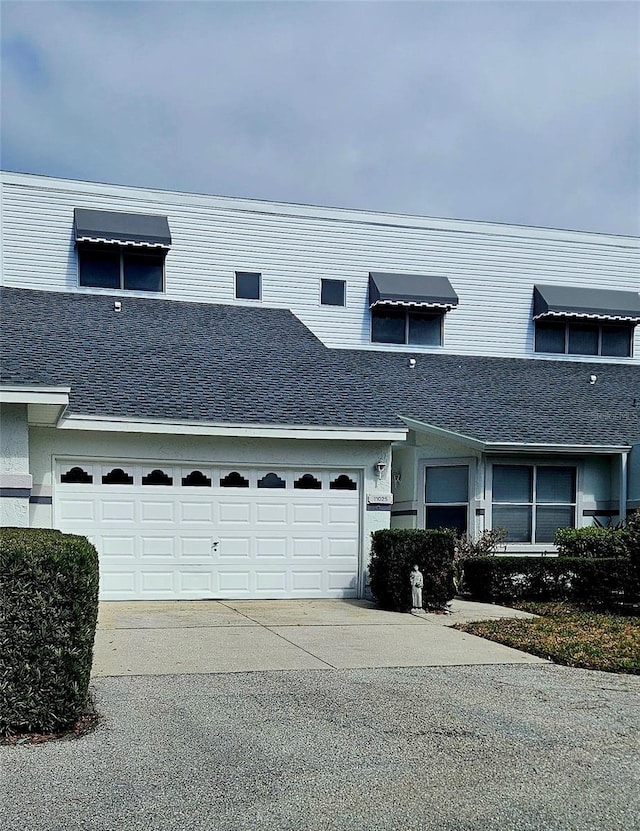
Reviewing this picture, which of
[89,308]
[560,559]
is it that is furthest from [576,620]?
[89,308]

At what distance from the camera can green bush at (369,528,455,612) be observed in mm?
14773

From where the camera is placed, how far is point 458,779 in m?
6.17

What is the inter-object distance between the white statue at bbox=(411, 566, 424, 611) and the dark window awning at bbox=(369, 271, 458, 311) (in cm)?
1050

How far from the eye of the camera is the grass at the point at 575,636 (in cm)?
1049

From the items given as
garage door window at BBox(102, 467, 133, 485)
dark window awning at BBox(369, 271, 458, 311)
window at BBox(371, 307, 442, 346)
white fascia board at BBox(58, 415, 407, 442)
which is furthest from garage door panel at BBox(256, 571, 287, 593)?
dark window awning at BBox(369, 271, 458, 311)

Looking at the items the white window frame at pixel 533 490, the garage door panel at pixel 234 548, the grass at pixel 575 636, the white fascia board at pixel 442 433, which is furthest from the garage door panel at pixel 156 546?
the white window frame at pixel 533 490

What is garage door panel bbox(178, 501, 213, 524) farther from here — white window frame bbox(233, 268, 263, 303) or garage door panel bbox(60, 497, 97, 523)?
white window frame bbox(233, 268, 263, 303)

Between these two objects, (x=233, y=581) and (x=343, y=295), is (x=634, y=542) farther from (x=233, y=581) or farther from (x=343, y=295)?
(x=343, y=295)

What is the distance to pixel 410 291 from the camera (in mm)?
24078

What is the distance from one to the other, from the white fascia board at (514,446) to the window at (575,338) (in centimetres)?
694

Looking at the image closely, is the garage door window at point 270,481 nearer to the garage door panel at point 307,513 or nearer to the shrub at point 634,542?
the garage door panel at point 307,513

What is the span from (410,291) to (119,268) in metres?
7.48

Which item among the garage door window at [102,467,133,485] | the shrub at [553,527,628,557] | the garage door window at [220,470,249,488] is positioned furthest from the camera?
the shrub at [553,527,628,557]

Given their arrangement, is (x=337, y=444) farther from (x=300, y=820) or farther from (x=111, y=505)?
(x=300, y=820)
